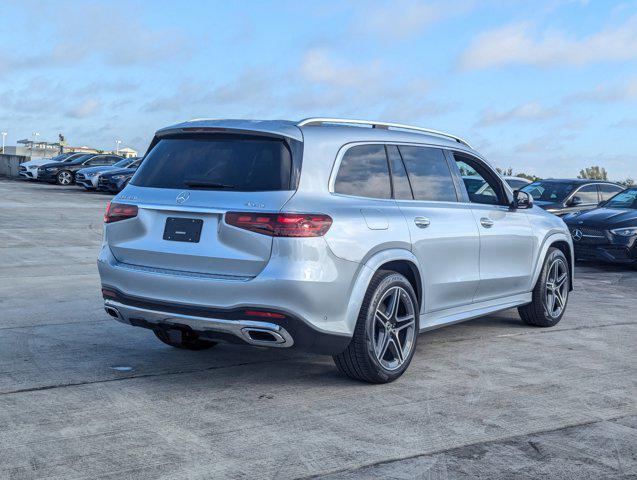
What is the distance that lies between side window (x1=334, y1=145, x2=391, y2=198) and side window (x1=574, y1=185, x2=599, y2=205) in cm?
1276

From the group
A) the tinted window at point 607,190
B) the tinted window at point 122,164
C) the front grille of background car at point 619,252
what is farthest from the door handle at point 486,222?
the tinted window at point 122,164

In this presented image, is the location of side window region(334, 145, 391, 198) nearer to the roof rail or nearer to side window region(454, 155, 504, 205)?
the roof rail

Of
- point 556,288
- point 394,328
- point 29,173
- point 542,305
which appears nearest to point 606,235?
A: point 556,288

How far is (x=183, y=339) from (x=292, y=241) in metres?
1.21

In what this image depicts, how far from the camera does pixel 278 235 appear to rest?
5176 millimetres

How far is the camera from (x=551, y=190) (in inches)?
719

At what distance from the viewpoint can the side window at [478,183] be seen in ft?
23.4

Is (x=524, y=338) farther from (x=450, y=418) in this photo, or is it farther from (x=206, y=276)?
(x=206, y=276)

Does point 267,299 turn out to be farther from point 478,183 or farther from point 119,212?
point 478,183

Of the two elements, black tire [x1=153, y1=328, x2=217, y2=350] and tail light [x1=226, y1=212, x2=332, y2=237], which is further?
black tire [x1=153, y1=328, x2=217, y2=350]

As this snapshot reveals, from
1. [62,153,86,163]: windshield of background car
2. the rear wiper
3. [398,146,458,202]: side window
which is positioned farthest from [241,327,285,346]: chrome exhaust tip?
[62,153,86,163]: windshield of background car

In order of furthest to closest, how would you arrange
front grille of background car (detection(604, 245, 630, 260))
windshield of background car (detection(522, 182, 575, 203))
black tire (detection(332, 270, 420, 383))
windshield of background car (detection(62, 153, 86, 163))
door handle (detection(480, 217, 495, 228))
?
1. windshield of background car (detection(62, 153, 86, 163))
2. windshield of background car (detection(522, 182, 575, 203))
3. front grille of background car (detection(604, 245, 630, 260))
4. door handle (detection(480, 217, 495, 228))
5. black tire (detection(332, 270, 420, 383))

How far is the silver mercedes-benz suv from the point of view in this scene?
17.1 feet

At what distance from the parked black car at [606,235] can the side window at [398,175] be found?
8752 millimetres
